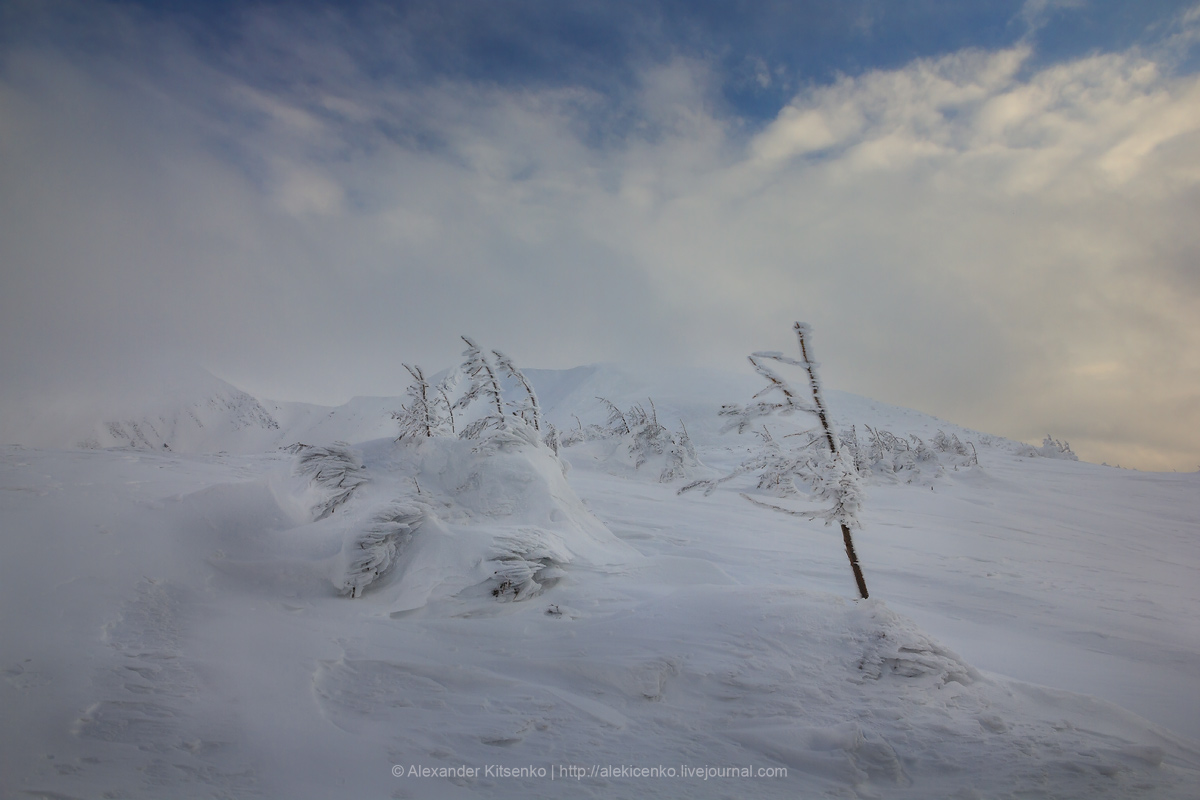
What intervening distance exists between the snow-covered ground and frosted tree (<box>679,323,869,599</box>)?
1398 mm

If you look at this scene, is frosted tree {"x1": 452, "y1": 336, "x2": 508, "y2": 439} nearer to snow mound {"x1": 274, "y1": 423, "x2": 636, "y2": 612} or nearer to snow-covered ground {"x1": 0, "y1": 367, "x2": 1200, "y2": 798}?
snow mound {"x1": 274, "y1": 423, "x2": 636, "y2": 612}

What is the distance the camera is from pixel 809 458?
812 cm

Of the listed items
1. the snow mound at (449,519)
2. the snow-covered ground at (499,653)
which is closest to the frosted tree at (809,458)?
the snow-covered ground at (499,653)

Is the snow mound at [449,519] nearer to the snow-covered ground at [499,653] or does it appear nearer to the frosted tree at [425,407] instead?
the snow-covered ground at [499,653]

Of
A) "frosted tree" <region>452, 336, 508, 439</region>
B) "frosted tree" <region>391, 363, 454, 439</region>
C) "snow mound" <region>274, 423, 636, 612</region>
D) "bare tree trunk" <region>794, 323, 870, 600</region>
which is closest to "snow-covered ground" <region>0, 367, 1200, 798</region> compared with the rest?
"snow mound" <region>274, 423, 636, 612</region>

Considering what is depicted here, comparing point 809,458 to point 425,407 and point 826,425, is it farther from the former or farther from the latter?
point 425,407

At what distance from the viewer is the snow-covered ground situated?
404 cm

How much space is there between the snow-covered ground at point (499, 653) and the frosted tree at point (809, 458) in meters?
1.40

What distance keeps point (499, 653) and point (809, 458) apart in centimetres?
572

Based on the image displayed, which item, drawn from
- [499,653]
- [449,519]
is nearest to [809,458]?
[499,653]

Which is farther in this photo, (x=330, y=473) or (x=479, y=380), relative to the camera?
(x=479, y=380)

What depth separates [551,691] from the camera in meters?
5.38

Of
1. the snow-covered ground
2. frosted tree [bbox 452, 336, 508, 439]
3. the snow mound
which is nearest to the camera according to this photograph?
the snow-covered ground

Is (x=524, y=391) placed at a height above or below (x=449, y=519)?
above
